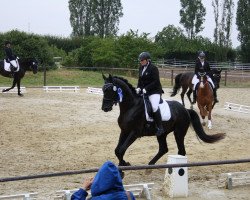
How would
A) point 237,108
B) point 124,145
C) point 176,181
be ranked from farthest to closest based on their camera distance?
point 237,108 < point 124,145 < point 176,181

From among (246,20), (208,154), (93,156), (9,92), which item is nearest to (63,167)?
(93,156)

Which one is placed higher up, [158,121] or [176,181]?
[158,121]

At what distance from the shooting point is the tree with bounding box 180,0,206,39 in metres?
61.6

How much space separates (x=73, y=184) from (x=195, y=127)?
115 inches

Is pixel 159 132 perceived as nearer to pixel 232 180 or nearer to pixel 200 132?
pixel 200 132

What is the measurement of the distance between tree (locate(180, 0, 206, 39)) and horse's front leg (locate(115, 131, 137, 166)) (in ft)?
177

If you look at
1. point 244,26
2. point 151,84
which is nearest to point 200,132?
point 151,84

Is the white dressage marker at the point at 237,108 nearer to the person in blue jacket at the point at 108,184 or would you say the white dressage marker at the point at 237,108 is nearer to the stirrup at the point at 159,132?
the stirrup at the point at 159,132

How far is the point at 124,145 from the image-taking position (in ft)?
27.8

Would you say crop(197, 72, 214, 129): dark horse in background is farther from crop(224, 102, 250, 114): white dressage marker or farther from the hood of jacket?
the hood of jacket

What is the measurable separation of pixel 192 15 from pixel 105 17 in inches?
462

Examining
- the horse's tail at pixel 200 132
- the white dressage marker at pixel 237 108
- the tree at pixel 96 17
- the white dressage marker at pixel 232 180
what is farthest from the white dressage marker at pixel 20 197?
the tree at pixel 96 17

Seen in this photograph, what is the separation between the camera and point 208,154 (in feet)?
34.7

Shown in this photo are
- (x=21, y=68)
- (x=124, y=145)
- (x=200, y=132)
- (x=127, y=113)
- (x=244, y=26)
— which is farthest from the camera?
(x=244, y=26)
